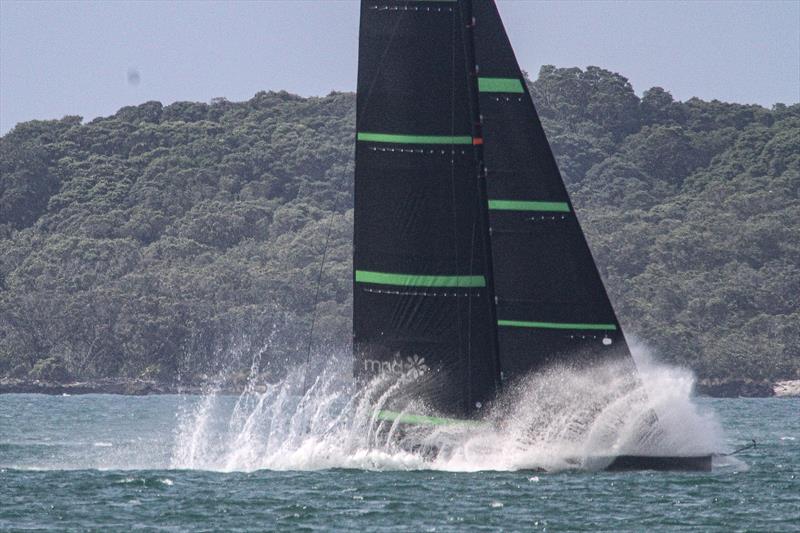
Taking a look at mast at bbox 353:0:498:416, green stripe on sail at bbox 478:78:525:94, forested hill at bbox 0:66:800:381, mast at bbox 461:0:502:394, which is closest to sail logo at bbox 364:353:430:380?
mast at bbox 353:0:498:416

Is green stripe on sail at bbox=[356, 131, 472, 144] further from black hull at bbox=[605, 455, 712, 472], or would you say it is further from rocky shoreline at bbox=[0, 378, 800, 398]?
rocky shoreline at bbox=[0, 378, 800, 398]

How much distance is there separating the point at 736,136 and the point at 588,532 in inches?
5718

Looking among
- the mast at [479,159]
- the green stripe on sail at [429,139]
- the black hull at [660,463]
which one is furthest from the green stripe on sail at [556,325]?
the green stripe on sail at [429,139]

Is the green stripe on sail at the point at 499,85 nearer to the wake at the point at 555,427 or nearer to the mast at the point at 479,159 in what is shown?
the mast at the point at 479,159

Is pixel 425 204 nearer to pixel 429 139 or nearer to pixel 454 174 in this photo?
pixel 454 174

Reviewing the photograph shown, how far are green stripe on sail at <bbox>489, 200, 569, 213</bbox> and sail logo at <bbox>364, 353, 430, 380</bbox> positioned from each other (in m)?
2.66

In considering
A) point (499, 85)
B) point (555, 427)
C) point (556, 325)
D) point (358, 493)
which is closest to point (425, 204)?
point (499, 85)

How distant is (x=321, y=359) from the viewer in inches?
4382

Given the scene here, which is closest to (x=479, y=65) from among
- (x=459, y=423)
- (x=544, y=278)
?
(x=544, y=278)

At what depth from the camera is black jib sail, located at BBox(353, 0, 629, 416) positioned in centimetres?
2711

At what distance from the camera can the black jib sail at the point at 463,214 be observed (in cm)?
2711

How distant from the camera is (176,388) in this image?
366 feet

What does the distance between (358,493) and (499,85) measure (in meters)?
6.58

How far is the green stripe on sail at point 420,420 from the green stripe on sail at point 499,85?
202 inches
